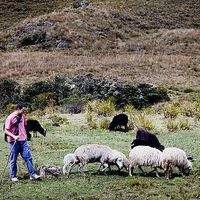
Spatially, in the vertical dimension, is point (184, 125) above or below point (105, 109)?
below

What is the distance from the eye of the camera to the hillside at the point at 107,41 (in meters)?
50.8

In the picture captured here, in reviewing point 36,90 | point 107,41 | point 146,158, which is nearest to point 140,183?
point 146,158

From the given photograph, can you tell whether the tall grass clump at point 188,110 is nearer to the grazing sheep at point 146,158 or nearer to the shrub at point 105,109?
the shrub at point 105,109

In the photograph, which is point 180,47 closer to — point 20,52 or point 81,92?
point 20,52

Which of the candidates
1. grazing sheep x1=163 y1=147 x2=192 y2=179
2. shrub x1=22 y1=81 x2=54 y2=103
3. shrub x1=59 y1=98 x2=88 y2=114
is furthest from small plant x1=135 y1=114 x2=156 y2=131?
shrub x1=22 y1=81 x2=54 y2=103

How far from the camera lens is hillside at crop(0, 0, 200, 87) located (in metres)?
50.8

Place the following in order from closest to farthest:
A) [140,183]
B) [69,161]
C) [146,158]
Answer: [140,183]
[146,158]
[69,161]

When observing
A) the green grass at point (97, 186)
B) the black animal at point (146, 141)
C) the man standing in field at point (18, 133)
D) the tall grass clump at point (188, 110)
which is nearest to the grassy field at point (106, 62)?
the green grass at point (97, 186)

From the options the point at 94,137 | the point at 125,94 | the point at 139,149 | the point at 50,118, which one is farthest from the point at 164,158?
the point at 125,94

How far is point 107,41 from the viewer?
68688 mm

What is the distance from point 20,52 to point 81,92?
23.8 metres

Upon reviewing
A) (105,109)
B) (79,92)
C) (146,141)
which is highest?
(79,92)

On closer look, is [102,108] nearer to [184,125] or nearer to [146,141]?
[184,125]

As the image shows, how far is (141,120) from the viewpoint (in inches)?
1062
